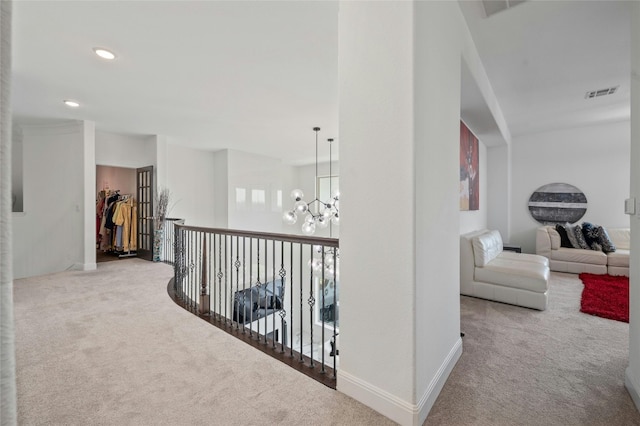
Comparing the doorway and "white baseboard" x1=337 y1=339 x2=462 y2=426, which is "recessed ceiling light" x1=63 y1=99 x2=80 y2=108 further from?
"white baseboard" x1=337 y1=339 x2=462 y2=426

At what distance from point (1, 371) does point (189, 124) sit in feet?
17.1

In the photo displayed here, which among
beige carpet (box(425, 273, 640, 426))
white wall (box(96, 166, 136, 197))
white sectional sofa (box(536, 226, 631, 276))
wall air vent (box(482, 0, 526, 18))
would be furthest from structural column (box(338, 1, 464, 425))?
white wall (box(96, 166, 136, 197))

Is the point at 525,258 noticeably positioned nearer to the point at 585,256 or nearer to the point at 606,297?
the point at 606,297

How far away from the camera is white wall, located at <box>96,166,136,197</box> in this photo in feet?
23.0

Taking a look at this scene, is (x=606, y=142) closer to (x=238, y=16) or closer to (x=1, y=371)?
(x=238, y=16)

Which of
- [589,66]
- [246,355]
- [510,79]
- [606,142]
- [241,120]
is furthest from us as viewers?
[606,142]

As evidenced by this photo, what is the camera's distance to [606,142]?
539 cm

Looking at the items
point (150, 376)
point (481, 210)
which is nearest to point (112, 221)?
point (150, 376)

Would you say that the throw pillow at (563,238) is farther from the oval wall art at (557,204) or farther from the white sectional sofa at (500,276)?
the white sectional sofa at (500,276)

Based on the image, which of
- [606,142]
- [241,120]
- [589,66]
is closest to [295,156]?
[241,120]

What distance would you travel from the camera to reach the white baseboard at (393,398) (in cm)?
151

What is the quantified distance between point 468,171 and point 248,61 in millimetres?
3516

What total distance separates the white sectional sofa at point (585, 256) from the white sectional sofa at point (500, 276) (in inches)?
58.7

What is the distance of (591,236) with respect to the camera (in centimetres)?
493
